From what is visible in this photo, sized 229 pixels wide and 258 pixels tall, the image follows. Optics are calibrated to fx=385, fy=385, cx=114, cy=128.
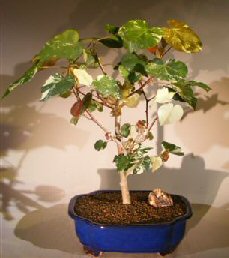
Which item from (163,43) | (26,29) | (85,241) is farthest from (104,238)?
(26,29)

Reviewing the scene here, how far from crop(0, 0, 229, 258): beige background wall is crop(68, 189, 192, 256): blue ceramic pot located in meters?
0.55

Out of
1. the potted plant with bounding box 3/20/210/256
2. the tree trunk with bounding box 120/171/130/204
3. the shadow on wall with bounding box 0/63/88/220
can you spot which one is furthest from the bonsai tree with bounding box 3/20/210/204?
the shadow on wall with bounding box 0/63/88/220

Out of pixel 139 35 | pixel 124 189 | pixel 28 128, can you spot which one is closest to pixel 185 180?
pixel 124 189

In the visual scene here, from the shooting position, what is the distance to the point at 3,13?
206cm

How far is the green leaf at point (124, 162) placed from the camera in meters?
1.48

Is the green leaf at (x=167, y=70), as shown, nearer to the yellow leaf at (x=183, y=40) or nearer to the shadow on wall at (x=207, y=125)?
the yellow leaf at (x=183, y=40)

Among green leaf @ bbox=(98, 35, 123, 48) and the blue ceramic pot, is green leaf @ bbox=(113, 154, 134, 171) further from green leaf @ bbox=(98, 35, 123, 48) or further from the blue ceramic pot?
green leaf @ bbox=(98, 35, 123, 48)

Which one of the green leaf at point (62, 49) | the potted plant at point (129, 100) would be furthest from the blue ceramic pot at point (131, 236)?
the green leaf at point (62, 49)

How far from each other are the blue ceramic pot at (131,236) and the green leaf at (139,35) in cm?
66

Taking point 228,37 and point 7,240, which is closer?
point 7,240

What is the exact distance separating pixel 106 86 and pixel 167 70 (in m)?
0.21

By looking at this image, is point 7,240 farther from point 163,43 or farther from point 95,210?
point 163,43

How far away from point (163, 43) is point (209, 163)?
95 cm

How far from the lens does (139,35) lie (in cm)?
125
